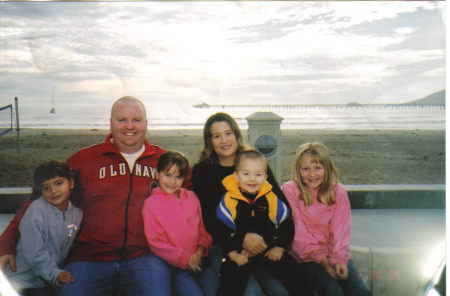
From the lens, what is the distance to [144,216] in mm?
1871

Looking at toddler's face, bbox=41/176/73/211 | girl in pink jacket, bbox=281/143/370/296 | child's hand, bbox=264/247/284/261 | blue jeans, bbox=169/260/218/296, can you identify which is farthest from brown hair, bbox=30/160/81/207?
girl in pink jacket, bbox=281/143/370/296

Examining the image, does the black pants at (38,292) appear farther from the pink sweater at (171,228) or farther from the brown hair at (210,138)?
the brown hair at (210,138)

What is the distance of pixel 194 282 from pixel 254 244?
0.35 m

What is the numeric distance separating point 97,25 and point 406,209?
2.91 meters

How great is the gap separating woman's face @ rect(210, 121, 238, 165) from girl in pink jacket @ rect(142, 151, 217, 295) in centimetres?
25

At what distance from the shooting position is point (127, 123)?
2.00 meters

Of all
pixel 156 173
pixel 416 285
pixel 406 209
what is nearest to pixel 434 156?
pixel 406 209

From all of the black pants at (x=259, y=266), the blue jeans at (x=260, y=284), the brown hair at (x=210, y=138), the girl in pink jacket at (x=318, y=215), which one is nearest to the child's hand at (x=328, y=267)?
the girl in pink jacket at (x=318, y=215)

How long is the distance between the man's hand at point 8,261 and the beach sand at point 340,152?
3496 millimetres

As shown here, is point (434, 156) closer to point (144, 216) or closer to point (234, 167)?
point (234, 167)

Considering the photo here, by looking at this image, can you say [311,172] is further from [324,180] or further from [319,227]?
[319,227]

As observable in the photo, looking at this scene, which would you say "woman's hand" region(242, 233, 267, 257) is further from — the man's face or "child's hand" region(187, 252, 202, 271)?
the man's face

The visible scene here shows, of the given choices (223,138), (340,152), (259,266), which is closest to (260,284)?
(259,266)

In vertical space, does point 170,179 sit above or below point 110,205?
above
